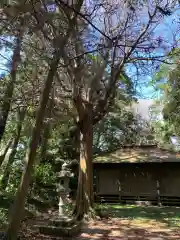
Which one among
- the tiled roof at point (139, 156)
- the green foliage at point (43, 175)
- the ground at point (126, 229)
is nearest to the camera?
the ground at point (126, 229)

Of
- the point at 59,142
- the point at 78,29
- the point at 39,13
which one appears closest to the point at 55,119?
the point at 59,142

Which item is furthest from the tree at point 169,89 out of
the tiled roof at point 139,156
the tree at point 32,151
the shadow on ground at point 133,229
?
the tree at point 32,151

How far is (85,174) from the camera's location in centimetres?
1141

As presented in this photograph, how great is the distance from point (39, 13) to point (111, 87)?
19.9 ft

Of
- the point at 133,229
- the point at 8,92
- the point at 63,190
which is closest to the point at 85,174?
the point at 63,190

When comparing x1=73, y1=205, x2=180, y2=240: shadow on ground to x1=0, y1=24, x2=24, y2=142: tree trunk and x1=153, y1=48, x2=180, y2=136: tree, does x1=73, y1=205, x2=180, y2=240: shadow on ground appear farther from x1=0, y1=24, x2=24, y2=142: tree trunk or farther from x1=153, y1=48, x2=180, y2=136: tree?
x1=153, y1=48, x2=180, y2=136: tree

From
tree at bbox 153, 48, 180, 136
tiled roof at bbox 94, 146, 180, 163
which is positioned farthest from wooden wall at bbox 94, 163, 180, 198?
tree at bbox 153, 48, 180, 136

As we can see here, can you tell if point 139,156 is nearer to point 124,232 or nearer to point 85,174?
point 85,174

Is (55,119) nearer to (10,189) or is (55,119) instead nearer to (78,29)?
(10,189)

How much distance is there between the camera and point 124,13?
11.3 meters

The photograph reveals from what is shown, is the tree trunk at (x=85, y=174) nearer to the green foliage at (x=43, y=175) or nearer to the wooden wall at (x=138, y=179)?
the green foliage at (x=43, y=175)

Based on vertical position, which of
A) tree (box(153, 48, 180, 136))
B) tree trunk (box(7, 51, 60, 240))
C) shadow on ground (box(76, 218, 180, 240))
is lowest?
shadow on ground (box(76, 218, 180, 240))

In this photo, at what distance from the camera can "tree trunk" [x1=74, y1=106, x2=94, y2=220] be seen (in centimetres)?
1101

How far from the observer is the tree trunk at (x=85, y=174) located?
433 inches
